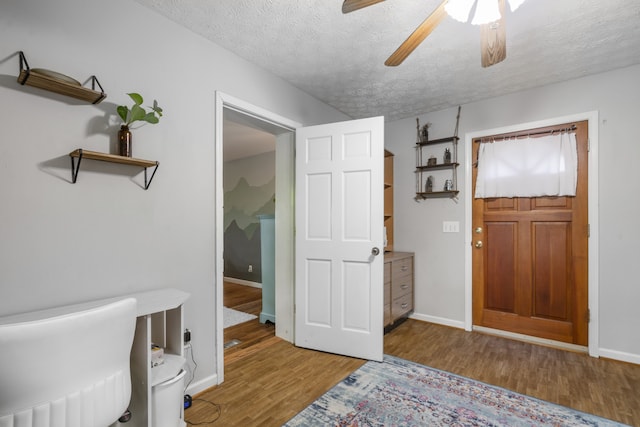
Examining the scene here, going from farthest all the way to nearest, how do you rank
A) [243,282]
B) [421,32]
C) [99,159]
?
1. [243,282]
2. [99,159]
3. [421,32]

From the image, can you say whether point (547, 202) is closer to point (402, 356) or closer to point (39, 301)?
point (402, 356)

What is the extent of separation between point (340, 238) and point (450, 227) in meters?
1.50

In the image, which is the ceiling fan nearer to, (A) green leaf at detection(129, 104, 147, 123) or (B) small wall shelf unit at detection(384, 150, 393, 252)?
(A) green leaf at detection(129, 104, 147, 123)

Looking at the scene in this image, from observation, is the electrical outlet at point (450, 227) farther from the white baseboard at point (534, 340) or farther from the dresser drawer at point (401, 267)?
the white baseboard at point (534, 340)

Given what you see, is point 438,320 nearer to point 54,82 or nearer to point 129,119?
point 129,119

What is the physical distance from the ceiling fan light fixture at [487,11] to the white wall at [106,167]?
5.62ft

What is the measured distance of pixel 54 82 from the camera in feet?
4.47

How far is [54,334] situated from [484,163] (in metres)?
3.55

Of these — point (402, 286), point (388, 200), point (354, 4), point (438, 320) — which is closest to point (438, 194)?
point (388, 200)

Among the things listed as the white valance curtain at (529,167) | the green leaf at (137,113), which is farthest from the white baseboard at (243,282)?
the green leaf at (137,113)

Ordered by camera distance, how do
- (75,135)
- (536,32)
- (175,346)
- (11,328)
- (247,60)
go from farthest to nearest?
1. (247,60)
2. (536,32)
3. (175,346)
4. (75,135)
5. (11,328)

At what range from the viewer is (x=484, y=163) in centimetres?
319

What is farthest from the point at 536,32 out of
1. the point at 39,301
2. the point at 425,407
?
the point at 39,301

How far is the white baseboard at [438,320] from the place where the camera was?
10.9ft
